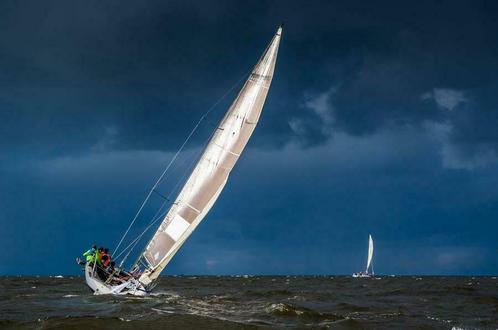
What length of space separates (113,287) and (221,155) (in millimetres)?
10835

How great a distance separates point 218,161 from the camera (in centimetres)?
2850

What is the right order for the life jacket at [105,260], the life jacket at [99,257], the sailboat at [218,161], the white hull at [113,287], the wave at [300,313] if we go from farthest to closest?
1. the life jacket at [105,260]
2. the life jacket at [99,257]
3. the white hull at [113,287]
4. the sailboat at [218,161]
5. the wave at [300,313]

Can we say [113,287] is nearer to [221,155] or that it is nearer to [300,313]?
[221,155]

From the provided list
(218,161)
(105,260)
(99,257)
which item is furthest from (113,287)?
(218,161)

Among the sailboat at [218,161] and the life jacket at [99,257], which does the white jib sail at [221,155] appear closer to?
the sailboat at [218,161]

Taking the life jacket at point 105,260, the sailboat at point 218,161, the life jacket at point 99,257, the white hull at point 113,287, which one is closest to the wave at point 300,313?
the sailboat at point 218,161

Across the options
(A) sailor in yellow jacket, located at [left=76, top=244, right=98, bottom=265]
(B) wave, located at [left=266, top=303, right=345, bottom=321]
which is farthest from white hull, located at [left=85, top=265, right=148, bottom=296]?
(B) wave, located at [left=266, top=303, right=345, bottom=321]

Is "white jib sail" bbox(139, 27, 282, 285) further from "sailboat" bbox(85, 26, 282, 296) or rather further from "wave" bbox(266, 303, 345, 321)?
"wave" bbox(266, 303, 345, 321)

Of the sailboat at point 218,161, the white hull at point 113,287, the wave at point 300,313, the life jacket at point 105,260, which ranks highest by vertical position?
the sailboat at point 218,161

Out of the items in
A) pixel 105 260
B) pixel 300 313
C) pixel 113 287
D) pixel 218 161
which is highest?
pixel 218 161

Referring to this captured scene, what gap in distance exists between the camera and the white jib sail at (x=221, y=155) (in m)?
28.5

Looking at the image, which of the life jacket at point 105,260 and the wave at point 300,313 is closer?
the wave at point 300,313

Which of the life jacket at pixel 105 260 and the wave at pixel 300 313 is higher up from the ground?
the life jacket at pixel 105 260

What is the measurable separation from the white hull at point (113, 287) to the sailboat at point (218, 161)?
3208 millimetres
